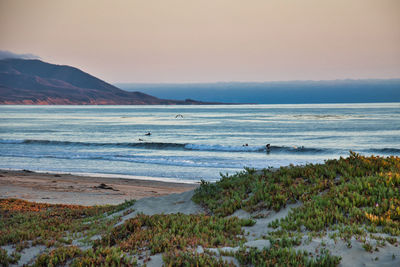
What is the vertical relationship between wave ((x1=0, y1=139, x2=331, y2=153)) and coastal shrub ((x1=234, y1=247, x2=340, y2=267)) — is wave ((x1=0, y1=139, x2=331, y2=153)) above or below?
below

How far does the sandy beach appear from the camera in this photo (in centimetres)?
1692

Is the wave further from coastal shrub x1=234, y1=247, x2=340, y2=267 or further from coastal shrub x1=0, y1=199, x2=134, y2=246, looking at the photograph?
coastal shrub x1=234, y1=247, x2=340, y2=267

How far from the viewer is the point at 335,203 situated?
7.46 m

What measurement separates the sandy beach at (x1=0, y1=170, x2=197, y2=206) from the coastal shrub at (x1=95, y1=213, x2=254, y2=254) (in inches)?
354

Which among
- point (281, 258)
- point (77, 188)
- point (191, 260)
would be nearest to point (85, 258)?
point (191, 260)

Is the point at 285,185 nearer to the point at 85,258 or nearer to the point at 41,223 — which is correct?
the point at 85,258

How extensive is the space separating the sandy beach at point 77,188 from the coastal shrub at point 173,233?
9003 mm

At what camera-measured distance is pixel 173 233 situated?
6.80 m

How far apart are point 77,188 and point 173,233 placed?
14.6m

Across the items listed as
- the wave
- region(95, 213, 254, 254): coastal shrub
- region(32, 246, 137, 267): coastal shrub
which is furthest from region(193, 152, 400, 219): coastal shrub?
the wave

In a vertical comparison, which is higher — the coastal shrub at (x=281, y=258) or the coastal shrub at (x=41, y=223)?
the coastal shrub at (x=281, y=258)

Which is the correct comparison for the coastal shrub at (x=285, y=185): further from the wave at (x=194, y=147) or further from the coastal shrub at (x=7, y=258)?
the wave at (x=194, y=147)

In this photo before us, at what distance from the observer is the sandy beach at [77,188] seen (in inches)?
666

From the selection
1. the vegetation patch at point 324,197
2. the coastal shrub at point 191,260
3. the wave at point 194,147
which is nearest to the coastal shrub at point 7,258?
the coastal shrub at point 191,260
